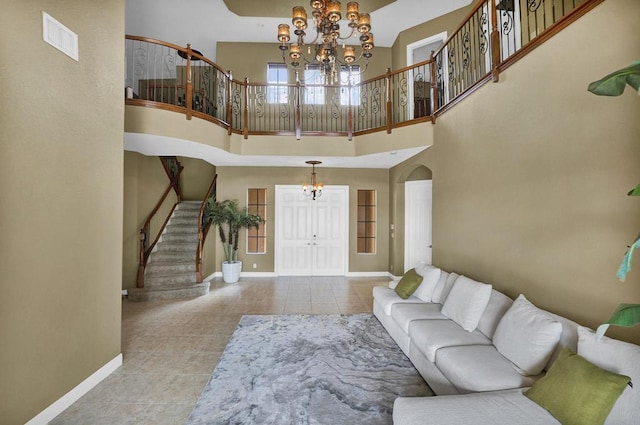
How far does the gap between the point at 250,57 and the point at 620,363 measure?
8.51m

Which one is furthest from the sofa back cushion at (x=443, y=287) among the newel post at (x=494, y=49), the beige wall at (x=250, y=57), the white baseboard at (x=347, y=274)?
the beige wall at (x=250, y=57)

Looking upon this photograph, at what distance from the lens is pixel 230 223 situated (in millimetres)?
6734

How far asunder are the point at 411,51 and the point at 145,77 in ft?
23.8

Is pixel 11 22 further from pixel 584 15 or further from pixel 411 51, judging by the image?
pixel 411 51

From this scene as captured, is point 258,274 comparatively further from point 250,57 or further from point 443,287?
point 250,57

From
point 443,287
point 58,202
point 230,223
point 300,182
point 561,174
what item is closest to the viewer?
point 58,202

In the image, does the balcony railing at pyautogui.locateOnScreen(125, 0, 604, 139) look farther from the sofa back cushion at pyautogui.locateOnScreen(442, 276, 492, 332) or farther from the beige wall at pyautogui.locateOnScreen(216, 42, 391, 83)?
the sofa back cushion at pyautogui.locateOnScreen(442, 276, 492, 332)

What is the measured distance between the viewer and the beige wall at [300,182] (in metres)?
7.33

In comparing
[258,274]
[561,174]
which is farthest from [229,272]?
[561,174]

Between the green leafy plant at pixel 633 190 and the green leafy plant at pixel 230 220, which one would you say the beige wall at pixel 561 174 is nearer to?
the green leafy plant at pixel 633 190

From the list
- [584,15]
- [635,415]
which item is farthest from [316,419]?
[584,15]

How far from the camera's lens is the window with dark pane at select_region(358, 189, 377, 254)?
25.1 ft

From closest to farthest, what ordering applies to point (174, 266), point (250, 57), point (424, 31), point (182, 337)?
point (182, 337)
point (174, 266)
point (424, 31)
point (250, 57)

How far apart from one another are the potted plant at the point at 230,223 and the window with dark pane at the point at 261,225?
0.40 metres
